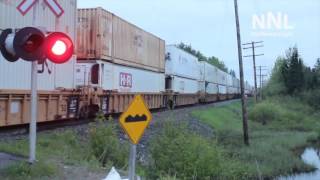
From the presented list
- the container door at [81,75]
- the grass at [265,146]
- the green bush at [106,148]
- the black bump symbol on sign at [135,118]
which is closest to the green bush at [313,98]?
the grass at [265,146]

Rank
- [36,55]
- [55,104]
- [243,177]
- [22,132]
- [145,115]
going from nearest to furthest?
1. [145,115]
2. [36,55]
3. [22,132]
4. [55,104]
5. [243,177]

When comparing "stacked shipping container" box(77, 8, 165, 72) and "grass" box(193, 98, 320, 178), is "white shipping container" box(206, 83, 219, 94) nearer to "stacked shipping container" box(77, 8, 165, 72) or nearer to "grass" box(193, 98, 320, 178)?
"grass" box(193, 98, 320, 178)

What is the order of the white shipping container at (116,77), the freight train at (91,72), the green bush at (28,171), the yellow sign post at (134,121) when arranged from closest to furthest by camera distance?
the yellow sign post at (134,121) < the green bush at (28,171) < the freight train at (91,72) < the white shipping container at (116,77)

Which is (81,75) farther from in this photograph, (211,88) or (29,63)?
(211,88)

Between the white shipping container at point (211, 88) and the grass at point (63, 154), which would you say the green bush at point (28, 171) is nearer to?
the grass at point (63, 154)

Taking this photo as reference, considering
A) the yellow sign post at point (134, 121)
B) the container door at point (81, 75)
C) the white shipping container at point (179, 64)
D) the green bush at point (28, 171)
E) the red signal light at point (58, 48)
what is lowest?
the green bush at point (28, 171)

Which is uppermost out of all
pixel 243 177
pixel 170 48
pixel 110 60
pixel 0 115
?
pixel 170 48

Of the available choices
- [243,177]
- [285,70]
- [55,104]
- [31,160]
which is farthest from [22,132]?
[285,70]

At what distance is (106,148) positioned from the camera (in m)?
11.6

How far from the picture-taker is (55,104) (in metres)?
15.7

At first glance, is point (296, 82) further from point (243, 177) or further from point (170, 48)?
point (243, 177)

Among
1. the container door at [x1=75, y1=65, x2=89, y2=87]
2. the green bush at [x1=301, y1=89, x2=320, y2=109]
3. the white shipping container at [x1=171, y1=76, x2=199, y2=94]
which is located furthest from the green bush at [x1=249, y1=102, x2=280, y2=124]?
the container door at [x1=75, y1=65, x2=89, y2=87]

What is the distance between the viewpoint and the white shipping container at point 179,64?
116ft

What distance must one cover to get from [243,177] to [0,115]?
30.9 feet
